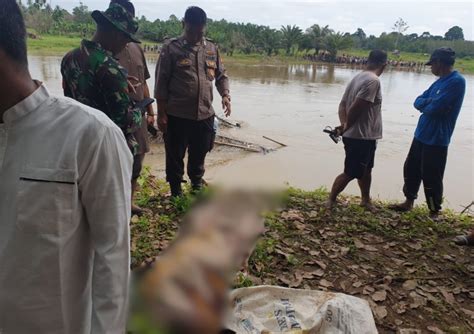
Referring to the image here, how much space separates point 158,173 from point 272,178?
691 cm

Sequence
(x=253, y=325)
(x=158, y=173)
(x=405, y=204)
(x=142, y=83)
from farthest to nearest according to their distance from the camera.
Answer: (x=158, y=173) < (x=405, y=204) < (x=142, y=83) < (x=253, y=325)

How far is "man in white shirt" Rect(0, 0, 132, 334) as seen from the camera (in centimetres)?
120

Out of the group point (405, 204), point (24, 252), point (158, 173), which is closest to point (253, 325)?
point (24, 252)

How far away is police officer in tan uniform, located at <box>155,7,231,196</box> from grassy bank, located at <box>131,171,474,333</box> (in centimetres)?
59

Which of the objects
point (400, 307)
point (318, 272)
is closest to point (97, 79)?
point (318, 272)

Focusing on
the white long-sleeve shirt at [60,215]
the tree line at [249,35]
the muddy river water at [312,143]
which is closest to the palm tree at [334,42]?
the tree line at [249,35]

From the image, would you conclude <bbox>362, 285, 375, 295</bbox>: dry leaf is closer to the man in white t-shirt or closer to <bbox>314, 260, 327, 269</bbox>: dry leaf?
<bbox>314, 260, 327, 269</bbox>: dry leaf

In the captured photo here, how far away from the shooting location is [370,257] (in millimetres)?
3908

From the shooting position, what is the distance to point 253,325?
2.66 meters

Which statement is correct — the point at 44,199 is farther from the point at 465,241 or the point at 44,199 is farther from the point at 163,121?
the point at 465,241

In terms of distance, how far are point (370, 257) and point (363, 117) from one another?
167 cm

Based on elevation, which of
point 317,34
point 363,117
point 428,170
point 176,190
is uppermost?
point 317,34

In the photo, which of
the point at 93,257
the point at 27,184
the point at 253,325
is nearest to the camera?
the point at 27,184

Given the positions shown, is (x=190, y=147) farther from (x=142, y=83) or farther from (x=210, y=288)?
(x=210, y=288)
